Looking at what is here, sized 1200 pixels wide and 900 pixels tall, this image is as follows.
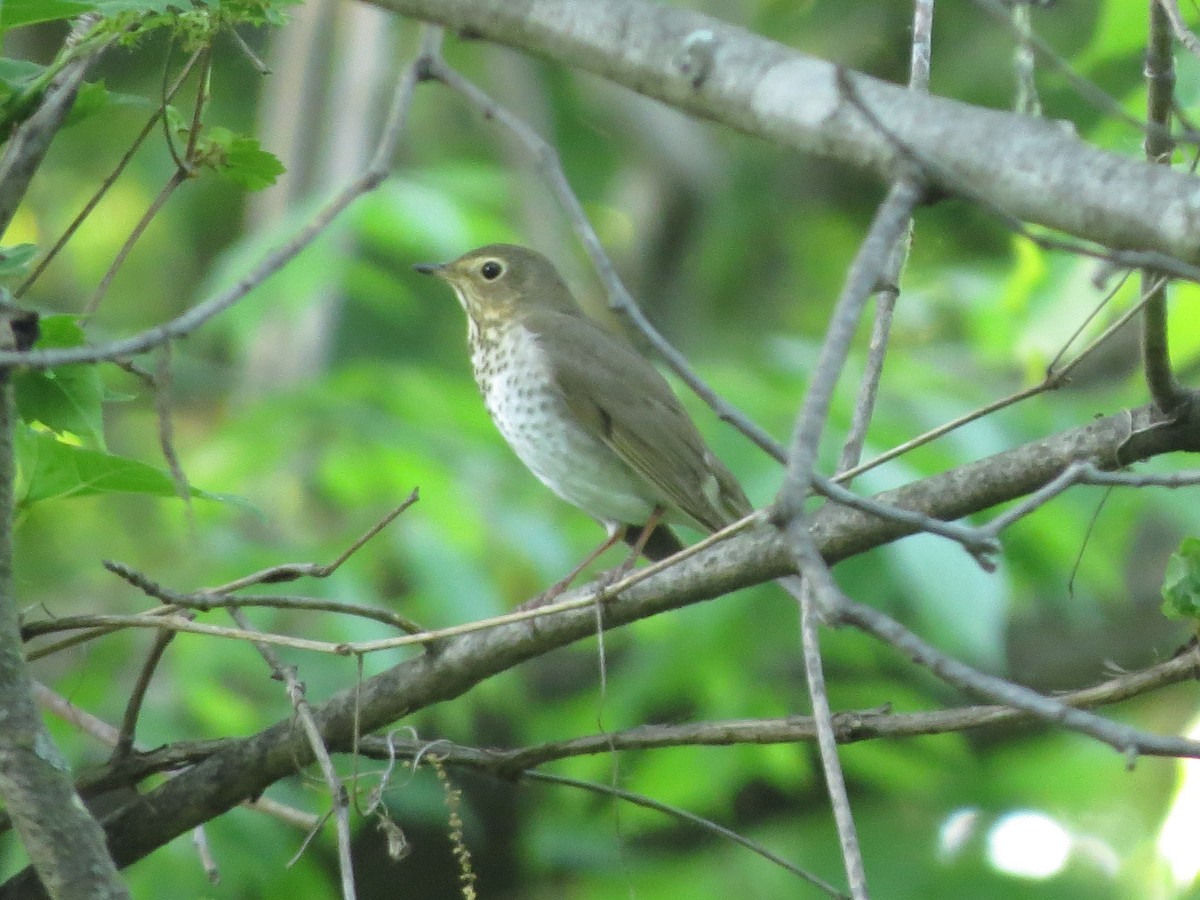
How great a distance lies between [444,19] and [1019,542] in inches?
117

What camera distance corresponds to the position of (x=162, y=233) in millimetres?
8359

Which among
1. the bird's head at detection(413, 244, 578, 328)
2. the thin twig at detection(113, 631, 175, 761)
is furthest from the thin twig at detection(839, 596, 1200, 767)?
the bird's head at detection(413, 244, 578, 328)

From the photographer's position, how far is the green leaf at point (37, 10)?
1.68 meters

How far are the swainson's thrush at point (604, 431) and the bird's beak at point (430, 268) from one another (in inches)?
14.1

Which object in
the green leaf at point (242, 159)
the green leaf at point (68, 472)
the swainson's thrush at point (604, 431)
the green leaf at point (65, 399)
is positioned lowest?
the green leaf at point (68, 472)

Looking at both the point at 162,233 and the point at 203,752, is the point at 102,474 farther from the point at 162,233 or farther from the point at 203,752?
the point at 162,233

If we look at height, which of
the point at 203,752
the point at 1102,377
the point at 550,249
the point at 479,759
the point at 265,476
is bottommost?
the point at 203,752

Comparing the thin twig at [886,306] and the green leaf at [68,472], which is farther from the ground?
the thin twig at [886,306]

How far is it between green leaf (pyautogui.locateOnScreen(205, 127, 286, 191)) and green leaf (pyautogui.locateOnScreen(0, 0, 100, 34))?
0.30 metres

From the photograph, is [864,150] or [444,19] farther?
[444,19]

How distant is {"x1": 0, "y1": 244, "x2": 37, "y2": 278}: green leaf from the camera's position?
5.57 ft

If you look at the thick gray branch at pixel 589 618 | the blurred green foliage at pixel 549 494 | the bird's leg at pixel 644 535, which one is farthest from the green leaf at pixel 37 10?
the bird's leg at pixel 644 535

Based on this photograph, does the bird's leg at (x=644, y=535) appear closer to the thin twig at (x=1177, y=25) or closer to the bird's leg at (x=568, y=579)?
the bird's leg at (x=568, y=579)

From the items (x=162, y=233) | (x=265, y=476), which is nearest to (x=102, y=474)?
(x=265, y=476)
